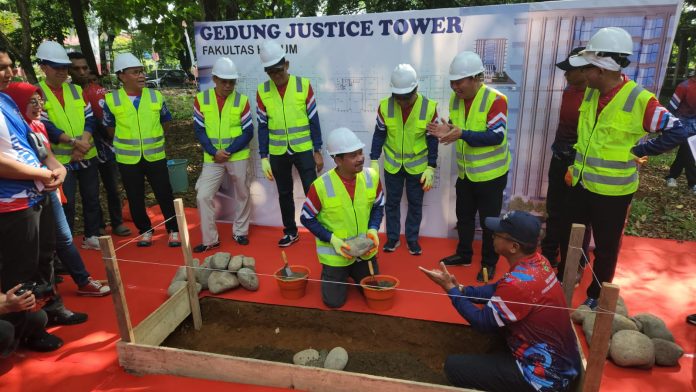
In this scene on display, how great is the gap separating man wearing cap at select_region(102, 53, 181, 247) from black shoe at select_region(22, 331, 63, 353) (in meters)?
1.36

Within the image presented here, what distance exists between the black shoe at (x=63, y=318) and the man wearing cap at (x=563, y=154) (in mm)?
3931

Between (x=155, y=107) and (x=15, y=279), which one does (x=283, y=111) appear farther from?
(x=15, y=279)

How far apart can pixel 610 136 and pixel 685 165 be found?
4695 mm

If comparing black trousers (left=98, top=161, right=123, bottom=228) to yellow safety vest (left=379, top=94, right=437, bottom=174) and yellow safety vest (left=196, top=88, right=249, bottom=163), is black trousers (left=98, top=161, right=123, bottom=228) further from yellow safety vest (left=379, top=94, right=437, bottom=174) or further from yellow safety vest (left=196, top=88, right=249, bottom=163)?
yellow safety vest (left=379, top=94, right=437, bottom=174)

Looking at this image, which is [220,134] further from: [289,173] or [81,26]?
[81,26]

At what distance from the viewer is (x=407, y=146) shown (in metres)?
3.99

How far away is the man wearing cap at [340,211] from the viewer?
3186 millimetres

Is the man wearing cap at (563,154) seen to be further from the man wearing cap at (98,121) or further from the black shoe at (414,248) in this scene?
the man wearing cap at (98,121)

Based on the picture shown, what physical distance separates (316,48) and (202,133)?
148cm

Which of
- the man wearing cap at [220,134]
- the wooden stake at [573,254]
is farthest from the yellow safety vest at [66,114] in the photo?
the wooden stake at [573,254]

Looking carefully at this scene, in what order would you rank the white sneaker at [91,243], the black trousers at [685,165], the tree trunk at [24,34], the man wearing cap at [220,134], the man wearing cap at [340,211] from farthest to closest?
the black trousers at [685,165]
the tree trunk at [24,34]
the white sneaker at [91,243]
the man wearing cap at [220,134]
the man wearing cap at [340,211]

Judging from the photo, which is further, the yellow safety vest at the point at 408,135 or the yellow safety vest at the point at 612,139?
the yellow safety vest at the point at 408,135

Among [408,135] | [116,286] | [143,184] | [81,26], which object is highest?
[81,26]

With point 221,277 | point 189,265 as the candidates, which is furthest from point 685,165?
point 189,265
